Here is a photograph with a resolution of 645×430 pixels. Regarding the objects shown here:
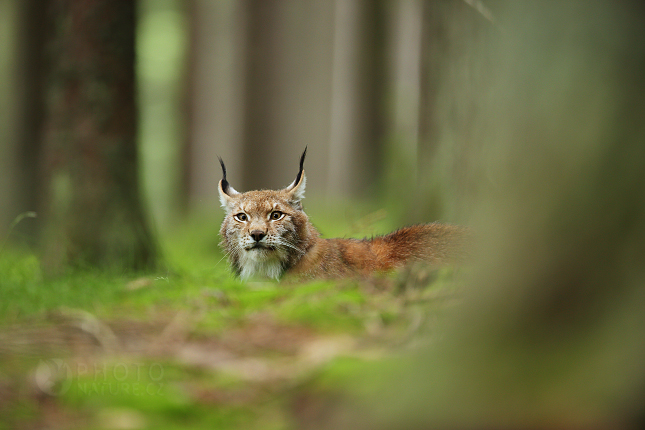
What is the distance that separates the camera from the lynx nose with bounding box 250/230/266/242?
4062 millimetres

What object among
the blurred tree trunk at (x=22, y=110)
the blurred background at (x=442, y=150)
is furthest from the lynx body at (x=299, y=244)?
the blurred tree trunk at (x=22, y=110)

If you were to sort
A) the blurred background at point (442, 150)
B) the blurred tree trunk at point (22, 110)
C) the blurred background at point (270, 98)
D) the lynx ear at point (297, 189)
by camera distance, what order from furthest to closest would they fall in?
1. the blurred background at point (270, 98)
2. the blurred tree trunk at point (22, 110)
3. the lynx ear at point (297, 189)
4. the blurred background at point (442, 150)

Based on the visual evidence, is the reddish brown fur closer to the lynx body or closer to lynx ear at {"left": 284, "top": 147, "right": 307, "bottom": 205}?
the lynx body

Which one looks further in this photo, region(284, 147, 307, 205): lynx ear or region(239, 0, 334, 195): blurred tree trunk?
region(239, 0, 334, 195): blurred tree trunk

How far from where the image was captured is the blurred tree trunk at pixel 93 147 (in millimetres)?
4617

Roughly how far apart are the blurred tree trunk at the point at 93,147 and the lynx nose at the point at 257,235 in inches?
49.1

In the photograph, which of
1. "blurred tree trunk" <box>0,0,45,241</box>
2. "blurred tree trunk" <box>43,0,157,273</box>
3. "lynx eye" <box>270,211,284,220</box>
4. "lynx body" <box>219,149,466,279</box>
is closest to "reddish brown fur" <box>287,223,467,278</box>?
"lynx body" <box>219,149,466,279</box>

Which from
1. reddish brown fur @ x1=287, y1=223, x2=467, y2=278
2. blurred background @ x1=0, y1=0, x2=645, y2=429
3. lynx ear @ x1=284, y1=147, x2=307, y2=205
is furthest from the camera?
lynx ear @ x1=284, y1=147, x2=307, y2=205

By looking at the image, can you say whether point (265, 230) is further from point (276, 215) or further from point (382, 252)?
point (382, 252)

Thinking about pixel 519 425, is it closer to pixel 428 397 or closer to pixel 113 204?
pixel 428 397

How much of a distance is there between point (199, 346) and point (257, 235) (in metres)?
1.48

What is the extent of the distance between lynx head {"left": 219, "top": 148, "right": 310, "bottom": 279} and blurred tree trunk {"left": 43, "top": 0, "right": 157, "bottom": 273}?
973mm

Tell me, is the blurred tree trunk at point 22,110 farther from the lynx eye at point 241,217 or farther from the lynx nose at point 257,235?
the lynx nose at point 257,235

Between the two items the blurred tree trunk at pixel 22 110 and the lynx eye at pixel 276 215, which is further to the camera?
the blurred tree trunk at pixel 22 110
